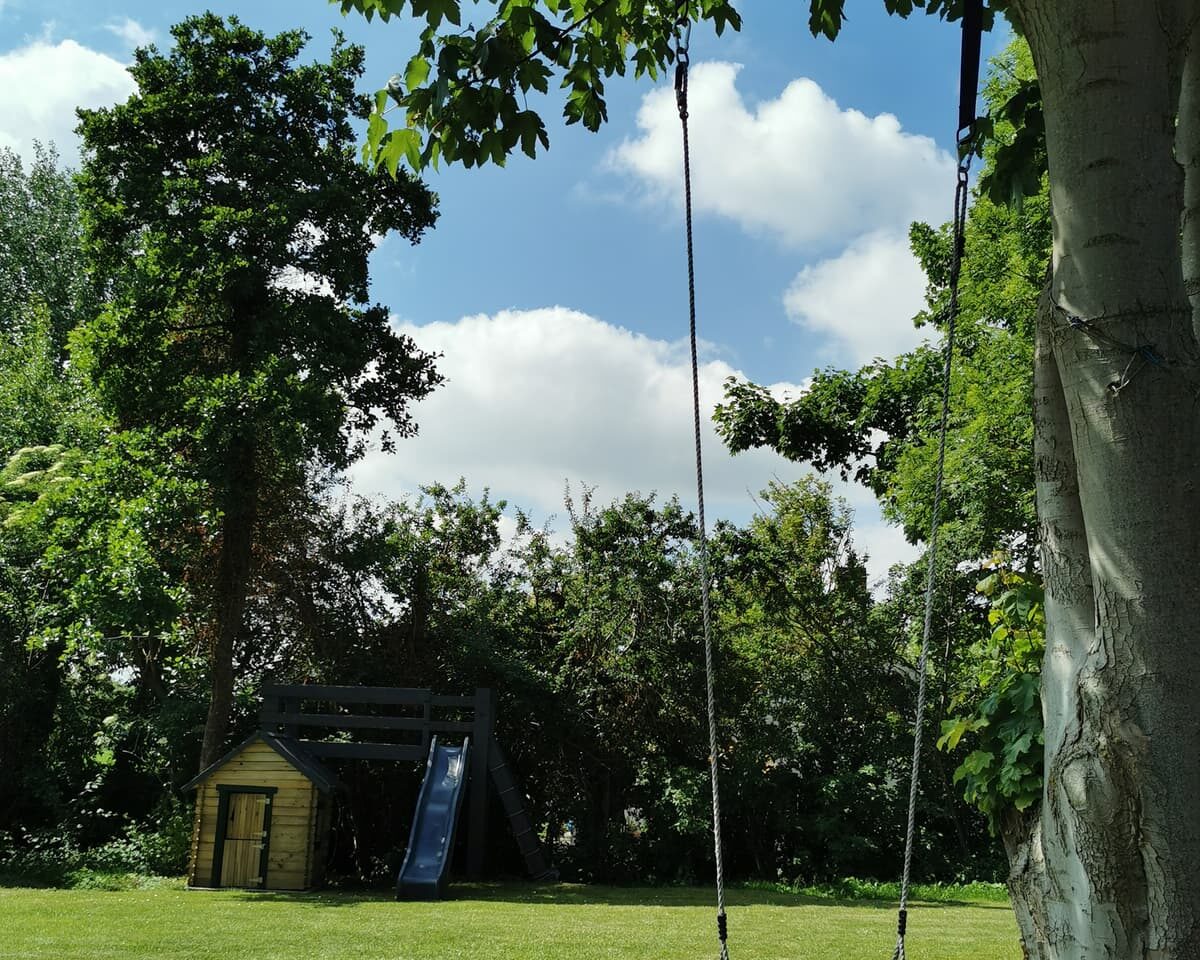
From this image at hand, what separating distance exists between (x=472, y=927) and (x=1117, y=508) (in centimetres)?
785

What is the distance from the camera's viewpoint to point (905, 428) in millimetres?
17969

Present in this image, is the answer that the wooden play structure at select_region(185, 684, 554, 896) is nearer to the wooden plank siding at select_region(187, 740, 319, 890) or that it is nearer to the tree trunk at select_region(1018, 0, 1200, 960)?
the wooden plank siding at select_region(187, 740, 319, 890)

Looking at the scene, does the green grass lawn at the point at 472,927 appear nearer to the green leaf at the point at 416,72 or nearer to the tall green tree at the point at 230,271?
the tall green tree at the point at 230,271

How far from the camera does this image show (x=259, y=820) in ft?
43.3

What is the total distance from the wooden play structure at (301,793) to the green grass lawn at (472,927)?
0.81 m

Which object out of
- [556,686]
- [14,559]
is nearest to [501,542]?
[556,686]

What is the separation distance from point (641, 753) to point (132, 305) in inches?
400

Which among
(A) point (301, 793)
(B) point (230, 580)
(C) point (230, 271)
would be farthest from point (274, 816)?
(C) point (230, 271)

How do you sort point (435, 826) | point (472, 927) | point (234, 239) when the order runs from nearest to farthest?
point (472, 927), point (435, 826), point (234, 239)

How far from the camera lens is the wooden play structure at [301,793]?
13.1 meters

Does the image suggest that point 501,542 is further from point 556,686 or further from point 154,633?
point 154,633

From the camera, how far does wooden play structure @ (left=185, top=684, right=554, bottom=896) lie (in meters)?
13.1

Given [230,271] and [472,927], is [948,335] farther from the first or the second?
Result: [230,271]

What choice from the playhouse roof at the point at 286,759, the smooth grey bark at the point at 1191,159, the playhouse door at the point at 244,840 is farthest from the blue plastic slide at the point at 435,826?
the smooth grey bark at the point at 1191,159
